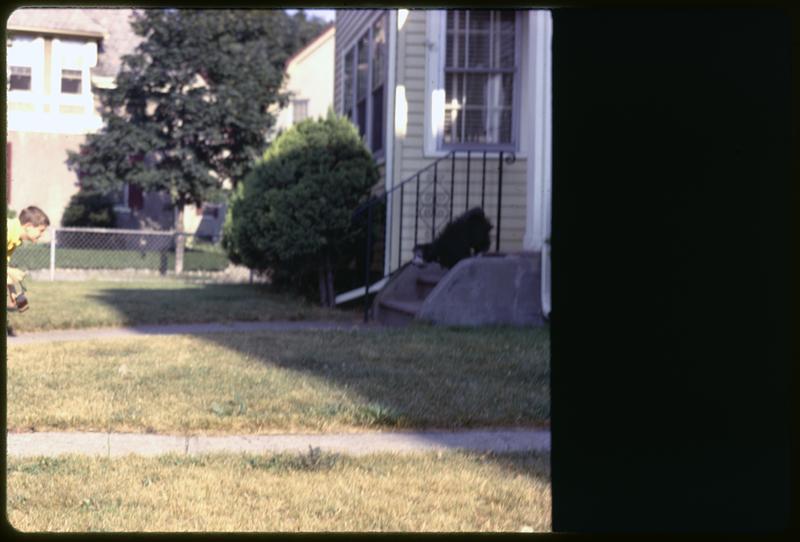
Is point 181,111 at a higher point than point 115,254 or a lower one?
higher

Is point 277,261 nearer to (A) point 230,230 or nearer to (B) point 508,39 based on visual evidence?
(A) point 230,230

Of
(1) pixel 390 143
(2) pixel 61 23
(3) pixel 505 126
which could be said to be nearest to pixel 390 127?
(1) pixel 390 143

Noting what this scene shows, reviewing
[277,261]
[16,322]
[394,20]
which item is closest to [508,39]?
[394,20]

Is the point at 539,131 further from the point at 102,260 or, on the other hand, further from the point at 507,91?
the point at 102,260

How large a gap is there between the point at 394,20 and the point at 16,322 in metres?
5.16

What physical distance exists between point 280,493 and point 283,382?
99.3 inches

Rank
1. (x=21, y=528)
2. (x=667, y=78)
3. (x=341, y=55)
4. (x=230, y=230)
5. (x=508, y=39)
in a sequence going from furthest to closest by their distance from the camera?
(x=341, y=55), (x=230, y=230), (x=508, y=39), (x=21, y=528), (x=667, y=78)

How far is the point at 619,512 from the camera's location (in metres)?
2.69

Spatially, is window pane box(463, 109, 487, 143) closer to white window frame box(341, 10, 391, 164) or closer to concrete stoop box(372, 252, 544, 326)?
white window frame box(341, 10, 391, 164)

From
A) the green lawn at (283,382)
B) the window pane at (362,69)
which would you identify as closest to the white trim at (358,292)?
the green lawn at (283,382)

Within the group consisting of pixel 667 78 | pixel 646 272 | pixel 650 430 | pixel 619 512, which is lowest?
pixel 619 512

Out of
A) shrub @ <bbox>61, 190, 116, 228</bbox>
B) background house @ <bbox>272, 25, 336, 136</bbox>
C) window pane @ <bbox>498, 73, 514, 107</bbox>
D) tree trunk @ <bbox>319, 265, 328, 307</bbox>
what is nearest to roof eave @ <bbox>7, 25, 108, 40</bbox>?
tree trunk @ <bbox>319, 265, 328, 307</bbox>

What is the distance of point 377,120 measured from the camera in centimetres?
1377

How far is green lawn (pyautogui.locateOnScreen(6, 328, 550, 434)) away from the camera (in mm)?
5355
